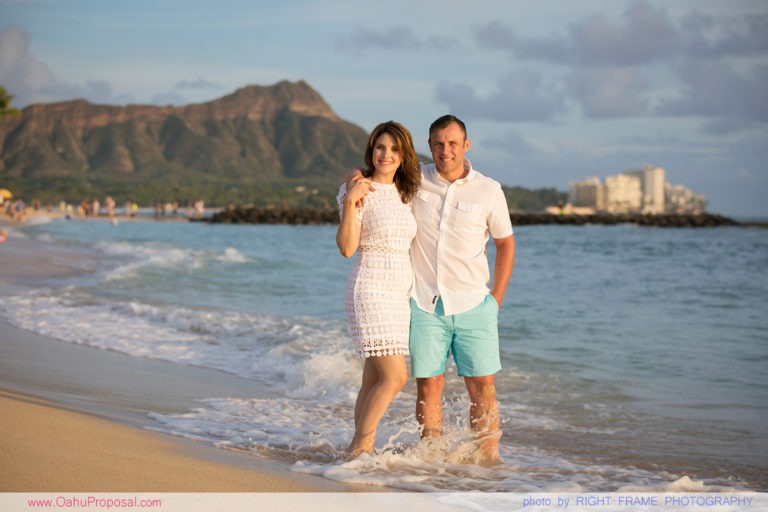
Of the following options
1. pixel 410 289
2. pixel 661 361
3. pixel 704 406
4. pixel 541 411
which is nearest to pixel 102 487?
pixel 410 289

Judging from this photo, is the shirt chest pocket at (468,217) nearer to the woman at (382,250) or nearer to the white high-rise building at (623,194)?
the woman at (382,250)

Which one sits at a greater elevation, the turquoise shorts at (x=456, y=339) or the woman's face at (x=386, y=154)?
the woman's face at (x=386, y=154)

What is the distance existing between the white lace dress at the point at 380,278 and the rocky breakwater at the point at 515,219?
256 feet

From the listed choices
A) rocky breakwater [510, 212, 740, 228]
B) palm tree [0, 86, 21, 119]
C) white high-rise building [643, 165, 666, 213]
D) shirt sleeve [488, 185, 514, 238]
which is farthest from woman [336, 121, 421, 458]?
white high-rise building [643, 165, 666, 213]

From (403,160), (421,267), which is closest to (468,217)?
(421,267)

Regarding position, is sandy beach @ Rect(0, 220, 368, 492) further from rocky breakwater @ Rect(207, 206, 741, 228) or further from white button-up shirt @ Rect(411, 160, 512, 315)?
rocky breakwater @ Rect(207, 206, 741, 228)

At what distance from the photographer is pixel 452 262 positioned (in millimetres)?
4738

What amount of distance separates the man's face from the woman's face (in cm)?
28

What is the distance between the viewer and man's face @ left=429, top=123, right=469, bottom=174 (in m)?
4.73

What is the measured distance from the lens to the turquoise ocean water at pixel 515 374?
17.0ft

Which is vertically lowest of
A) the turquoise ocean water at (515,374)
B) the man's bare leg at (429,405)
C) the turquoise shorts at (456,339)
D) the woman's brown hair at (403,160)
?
the turquoise ocean water at (515,374)

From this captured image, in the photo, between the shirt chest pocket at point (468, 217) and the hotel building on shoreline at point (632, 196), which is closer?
the shirt chest pocket at point (468, 217)

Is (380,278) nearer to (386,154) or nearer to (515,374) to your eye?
(386,154)

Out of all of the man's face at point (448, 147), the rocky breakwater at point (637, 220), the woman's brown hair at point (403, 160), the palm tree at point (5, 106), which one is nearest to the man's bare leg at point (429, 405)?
the woman's brown hair at point (403, 160)
